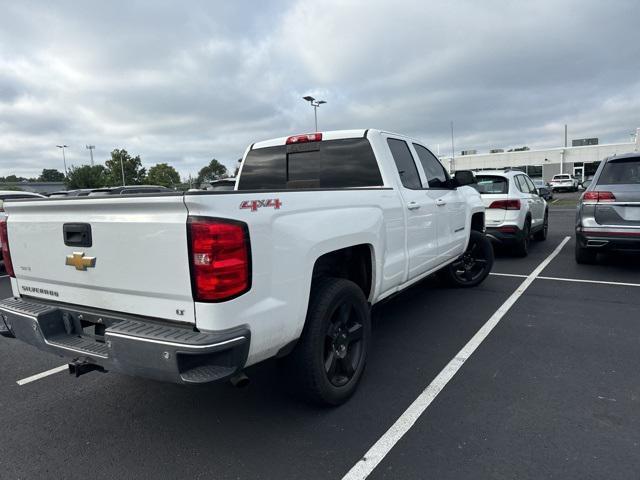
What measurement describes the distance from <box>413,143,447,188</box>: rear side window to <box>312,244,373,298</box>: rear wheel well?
173 cm

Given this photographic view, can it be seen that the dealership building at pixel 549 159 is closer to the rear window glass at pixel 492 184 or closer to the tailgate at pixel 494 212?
the rear window glass at pixel 492 184

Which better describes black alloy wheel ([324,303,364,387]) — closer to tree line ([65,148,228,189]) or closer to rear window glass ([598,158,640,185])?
rear window glass ([598,158,640,185])

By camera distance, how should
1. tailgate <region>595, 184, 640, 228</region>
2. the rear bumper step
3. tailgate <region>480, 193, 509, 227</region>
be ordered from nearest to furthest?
the rear bumper step → tailgate <region>595, 184, 640, 228</region> → tailgate <region>480, 193, 509, 227</region>

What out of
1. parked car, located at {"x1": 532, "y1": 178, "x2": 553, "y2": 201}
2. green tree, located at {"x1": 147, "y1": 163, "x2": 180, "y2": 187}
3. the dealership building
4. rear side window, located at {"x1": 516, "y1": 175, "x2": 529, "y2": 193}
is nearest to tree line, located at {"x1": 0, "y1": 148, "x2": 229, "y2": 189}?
green tree, located at {"x1": 147, "y1": 163, "x2": 180, "y2": 187}

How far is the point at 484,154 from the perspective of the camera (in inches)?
2287

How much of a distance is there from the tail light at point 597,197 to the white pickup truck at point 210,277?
426 cm

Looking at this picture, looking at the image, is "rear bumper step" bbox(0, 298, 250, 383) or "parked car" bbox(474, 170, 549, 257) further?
"parked car" bbox(474, 170, 549, 257)

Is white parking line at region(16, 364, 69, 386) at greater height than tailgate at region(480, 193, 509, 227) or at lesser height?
lesser

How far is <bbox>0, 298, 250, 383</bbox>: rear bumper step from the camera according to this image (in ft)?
7.32

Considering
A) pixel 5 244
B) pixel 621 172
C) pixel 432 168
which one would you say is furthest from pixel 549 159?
pixel 5 244

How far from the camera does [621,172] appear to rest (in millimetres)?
6715

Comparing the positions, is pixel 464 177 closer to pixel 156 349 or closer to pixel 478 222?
pixel 478 222

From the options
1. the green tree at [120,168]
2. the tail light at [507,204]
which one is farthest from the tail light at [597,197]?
the green tree at [120,168]

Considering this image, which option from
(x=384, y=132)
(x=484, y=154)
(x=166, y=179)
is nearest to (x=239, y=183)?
(x=384, y=132)
